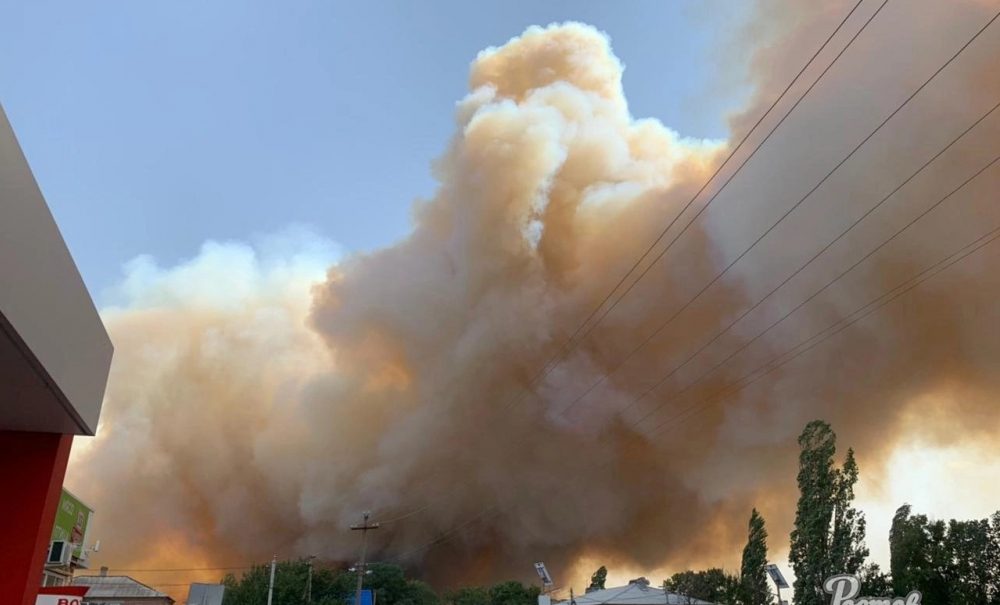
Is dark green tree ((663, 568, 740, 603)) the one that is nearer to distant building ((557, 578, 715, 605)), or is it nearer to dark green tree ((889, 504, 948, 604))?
distant building ((557, 578, 715, 605))

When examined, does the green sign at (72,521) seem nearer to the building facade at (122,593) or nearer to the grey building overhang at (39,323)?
the building facade at (122,593)

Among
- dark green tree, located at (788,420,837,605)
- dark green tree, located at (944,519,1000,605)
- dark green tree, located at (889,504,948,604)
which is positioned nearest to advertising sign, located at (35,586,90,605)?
dark green tree, located at (788,420,837,605)

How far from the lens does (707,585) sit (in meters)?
42.0

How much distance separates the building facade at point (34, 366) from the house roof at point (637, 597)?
31424 millimetres

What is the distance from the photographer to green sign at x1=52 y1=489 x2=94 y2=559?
2962cm

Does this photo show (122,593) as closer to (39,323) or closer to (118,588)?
(118,588)

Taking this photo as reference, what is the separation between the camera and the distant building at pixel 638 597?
35.4m

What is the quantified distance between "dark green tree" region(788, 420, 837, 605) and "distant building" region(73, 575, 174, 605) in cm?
4245

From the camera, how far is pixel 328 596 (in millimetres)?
49344

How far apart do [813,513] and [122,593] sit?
4475cm

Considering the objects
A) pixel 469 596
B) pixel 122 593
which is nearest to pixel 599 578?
pixel 469 596

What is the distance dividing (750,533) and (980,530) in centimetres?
1504

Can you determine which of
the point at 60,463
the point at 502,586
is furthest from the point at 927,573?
the point at 60,463

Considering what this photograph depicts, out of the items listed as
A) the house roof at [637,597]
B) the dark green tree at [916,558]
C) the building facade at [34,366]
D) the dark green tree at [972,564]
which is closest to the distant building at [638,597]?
the house roof at [637,597]
